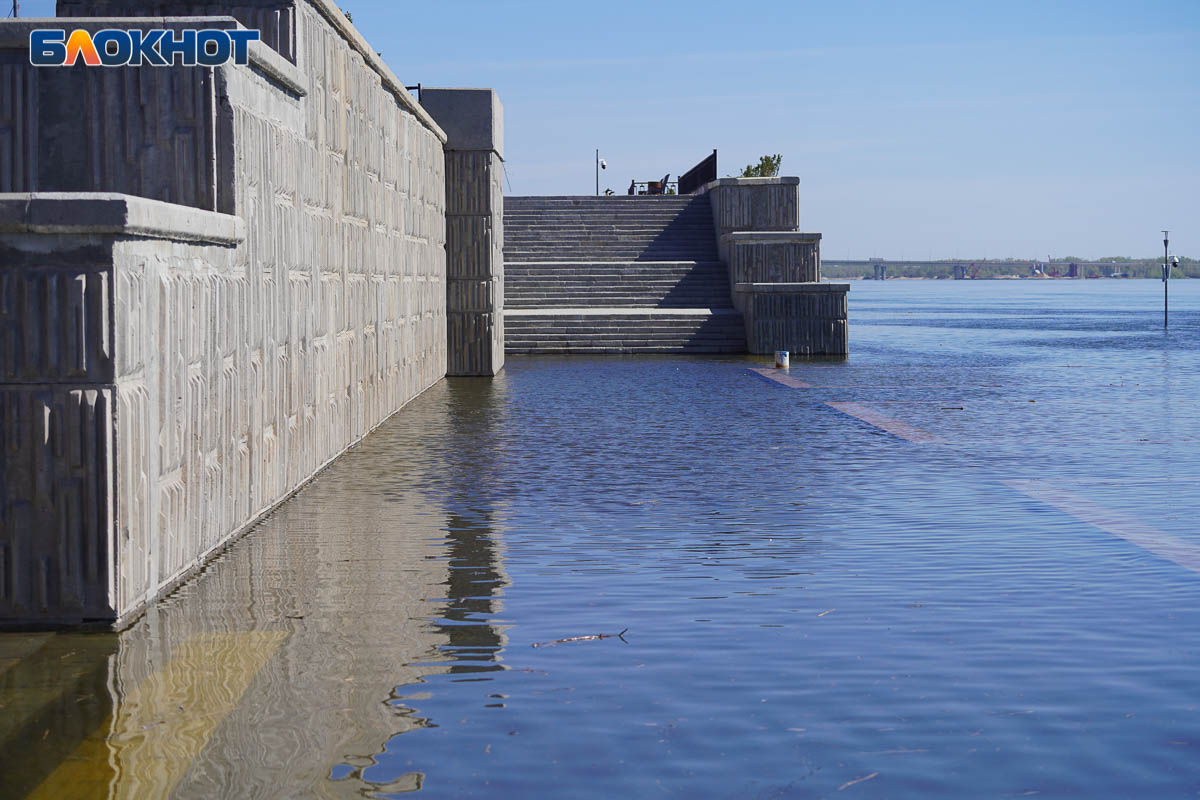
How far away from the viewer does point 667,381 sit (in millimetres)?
21047

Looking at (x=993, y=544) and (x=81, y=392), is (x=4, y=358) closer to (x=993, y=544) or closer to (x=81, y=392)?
(x=81, y=392)

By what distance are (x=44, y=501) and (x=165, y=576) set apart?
78 cm

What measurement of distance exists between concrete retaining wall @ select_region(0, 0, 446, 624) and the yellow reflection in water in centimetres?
65

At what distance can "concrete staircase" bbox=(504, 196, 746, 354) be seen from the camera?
29703mm

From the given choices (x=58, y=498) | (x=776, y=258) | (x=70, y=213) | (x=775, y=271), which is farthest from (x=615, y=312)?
(x=70, y=213)

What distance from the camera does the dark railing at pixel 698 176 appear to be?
140 feet

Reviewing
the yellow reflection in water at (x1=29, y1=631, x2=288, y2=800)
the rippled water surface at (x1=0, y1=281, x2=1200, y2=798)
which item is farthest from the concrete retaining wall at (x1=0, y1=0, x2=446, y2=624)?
the yellow reflection in water at (x1=29, y1=631, x2=288, y2=800)

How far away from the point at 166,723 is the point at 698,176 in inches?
1623

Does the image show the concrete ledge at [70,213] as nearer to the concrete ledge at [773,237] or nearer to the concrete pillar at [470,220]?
the concrete pillar at [470,220]

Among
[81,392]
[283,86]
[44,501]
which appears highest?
[283,86]

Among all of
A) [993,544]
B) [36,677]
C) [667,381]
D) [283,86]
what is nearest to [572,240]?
[667,381]

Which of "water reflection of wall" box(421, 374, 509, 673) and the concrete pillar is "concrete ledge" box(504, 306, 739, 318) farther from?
"water reflection of wall" box(421, 374, 509, 673)

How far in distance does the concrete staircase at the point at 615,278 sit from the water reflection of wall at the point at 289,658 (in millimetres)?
20419

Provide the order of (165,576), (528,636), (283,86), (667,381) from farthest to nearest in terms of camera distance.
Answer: (667,381)
(283,86)
(165,576)
(528,636)
